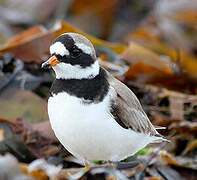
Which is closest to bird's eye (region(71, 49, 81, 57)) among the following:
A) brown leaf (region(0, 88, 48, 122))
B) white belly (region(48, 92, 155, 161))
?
white belly (region(48, 92, 155, 161))

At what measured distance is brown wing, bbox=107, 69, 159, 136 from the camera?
138 inches

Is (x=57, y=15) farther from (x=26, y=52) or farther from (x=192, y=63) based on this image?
(x=26, y=52)

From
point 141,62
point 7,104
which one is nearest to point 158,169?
point 141,62

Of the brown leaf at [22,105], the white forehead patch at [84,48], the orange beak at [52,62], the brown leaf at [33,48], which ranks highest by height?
the white forehead patch at [84,48]

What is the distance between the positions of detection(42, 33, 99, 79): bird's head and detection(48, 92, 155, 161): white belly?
0.15 meters

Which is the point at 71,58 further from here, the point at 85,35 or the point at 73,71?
the point at 85,35

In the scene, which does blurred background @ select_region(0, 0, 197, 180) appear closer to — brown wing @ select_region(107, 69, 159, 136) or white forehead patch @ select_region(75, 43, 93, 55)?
brown wing @ select_region(107, 69, 159, 136)

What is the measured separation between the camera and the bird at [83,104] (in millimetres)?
3281

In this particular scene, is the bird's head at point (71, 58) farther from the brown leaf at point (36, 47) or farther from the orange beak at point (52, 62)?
the brown leaf at point (36, 47)

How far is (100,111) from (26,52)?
1.70 metres

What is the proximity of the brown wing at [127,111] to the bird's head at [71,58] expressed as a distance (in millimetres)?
237

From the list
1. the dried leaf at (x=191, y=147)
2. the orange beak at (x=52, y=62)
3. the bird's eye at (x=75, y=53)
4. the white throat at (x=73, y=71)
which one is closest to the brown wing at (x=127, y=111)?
the white throat at (x=73, y=71)

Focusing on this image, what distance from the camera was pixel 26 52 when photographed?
481 cm

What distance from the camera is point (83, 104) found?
10.8 feet
